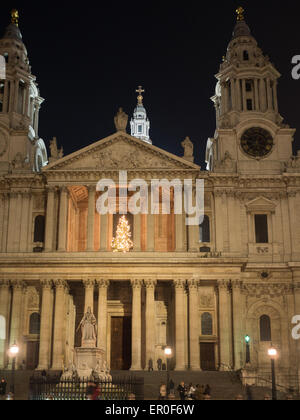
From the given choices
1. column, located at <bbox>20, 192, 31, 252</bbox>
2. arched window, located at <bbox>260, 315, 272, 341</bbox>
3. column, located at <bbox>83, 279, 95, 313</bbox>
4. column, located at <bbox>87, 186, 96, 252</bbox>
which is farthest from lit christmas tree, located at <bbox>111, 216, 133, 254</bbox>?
arched window, located at <bbox>260, 315, 272, 341</bbox>

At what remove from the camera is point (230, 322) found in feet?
152

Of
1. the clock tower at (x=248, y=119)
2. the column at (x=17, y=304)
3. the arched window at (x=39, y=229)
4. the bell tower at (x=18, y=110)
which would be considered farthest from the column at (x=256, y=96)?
the column at (x=17, y=304)

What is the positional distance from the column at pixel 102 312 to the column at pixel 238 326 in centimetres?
972

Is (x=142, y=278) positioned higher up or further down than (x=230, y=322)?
higher up

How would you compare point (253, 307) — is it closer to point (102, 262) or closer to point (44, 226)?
point (102, 262)

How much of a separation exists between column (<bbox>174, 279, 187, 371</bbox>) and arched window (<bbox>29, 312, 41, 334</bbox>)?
11.0 metres

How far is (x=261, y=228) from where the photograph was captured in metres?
51.2

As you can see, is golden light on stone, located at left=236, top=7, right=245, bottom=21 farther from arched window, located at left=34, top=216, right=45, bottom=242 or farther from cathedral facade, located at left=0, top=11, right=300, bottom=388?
arched window, located at left=34, top=216, right=45, bottom=242

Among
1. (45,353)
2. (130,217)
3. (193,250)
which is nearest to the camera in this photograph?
(45,353)

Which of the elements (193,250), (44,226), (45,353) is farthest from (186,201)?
(45,353)

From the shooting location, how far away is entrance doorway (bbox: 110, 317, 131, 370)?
48250 millimetres

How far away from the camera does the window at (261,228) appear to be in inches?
2008

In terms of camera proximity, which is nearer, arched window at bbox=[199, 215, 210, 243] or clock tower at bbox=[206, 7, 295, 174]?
arched window at bbox=[199, 215, 210, 243]

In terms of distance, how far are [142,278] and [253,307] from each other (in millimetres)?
9486
